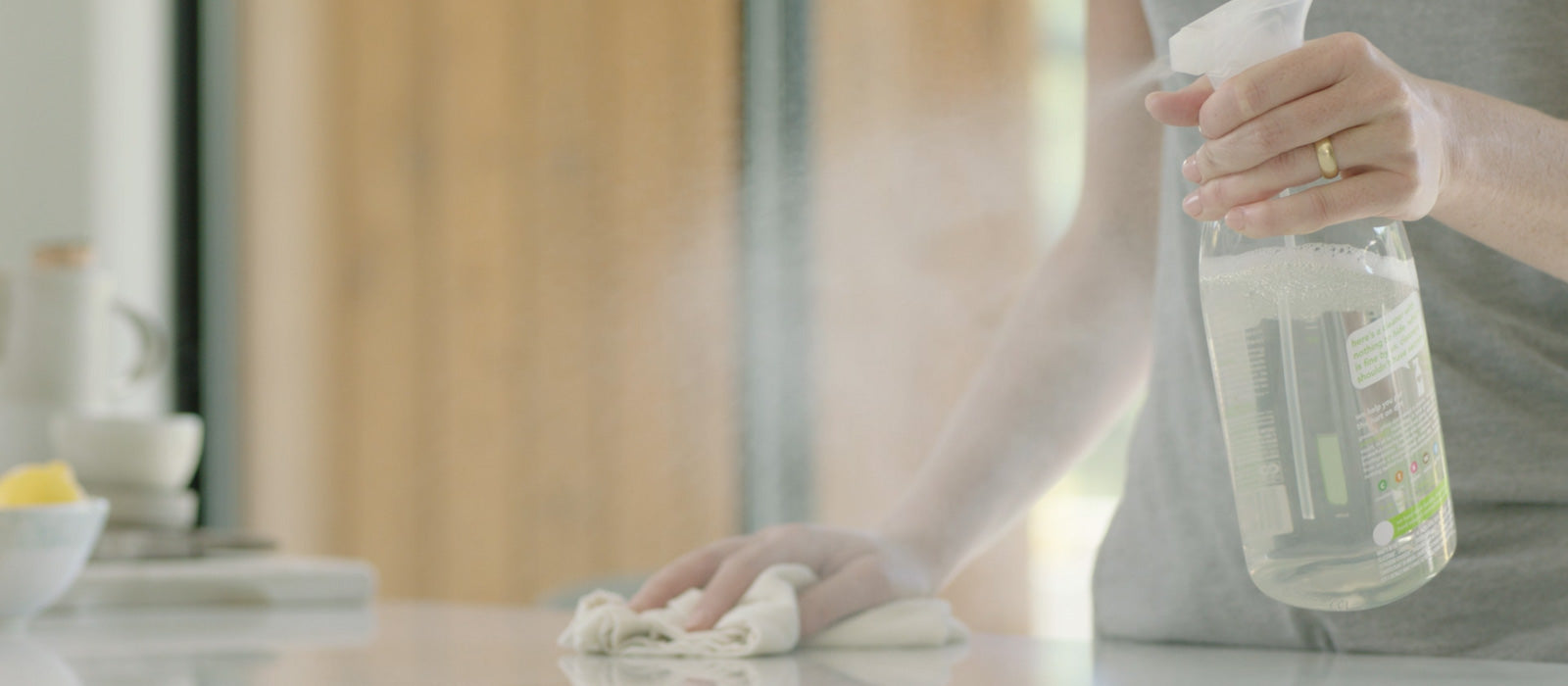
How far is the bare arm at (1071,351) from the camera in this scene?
0.85 meters

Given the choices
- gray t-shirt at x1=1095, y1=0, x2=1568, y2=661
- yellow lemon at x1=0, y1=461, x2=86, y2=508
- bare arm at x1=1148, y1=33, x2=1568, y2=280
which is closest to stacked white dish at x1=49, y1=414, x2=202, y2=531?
yellow lemon at x1=0, y1=461, x2=86, y2=508

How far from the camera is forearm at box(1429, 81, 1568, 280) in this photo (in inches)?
23.6

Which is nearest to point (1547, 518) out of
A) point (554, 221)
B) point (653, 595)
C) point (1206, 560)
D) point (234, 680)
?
point (1206, 560)

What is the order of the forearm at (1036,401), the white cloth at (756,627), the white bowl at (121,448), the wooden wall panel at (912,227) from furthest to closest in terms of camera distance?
1. the wooden wall panel at (912,227)
2. the white bowl at (121,448)
3. the forearm at (1036,401)
4. the white cloth at (756,627)

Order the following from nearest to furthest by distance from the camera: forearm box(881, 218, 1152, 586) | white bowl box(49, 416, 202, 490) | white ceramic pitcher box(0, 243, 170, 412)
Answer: forearm box(881, 218, 1152, 586)
white bowl box(49, 416, 202, 490)
white ceramic pitcher box(0, 243, 170, 412)

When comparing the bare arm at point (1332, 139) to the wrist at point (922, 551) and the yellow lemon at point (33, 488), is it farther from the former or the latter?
the yellow lemon at point (33, 488)

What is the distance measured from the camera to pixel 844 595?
0.77m

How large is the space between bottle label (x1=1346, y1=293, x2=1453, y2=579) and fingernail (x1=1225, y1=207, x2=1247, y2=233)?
0.08 m

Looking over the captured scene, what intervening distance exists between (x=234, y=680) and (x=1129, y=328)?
605mm

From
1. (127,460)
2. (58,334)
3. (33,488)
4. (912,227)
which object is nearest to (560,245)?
(912,227)

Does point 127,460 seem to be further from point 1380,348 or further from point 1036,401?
point 1380,348

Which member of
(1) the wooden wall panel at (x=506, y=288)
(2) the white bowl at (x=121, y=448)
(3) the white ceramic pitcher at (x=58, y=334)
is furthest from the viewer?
(1) the wooden wall panel at (x=506, y=288)

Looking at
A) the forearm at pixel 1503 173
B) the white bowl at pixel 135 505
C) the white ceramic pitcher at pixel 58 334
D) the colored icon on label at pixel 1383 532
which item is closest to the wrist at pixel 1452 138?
the forearm at pixel 1503 173

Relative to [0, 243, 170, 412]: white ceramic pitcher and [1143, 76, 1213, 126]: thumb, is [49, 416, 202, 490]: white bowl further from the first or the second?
[1143, 76, 1213, 126]: thumb
